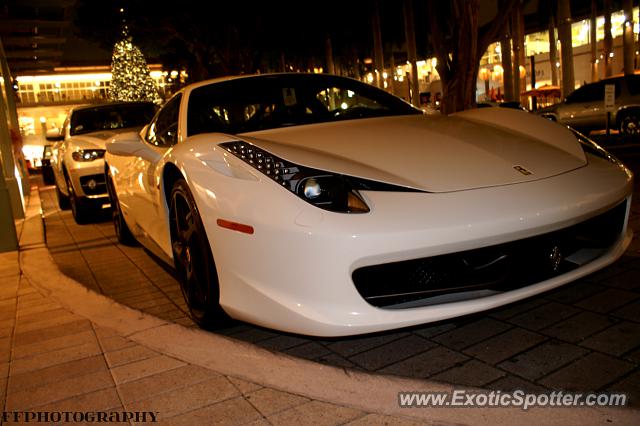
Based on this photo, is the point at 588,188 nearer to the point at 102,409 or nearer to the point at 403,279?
the point at 403,279

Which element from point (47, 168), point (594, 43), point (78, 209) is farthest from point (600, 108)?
point (594, 43)

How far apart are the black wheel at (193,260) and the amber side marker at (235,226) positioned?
0.22 meters

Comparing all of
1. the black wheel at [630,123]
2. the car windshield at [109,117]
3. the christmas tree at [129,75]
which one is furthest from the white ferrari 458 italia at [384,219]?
the christmas tree at [129,75]

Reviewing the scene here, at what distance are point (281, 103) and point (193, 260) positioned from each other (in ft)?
4.48

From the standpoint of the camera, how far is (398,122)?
137 inches

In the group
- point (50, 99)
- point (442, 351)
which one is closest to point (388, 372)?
point (442, 351)

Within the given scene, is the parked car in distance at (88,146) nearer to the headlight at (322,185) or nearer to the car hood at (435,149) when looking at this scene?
the car hood at (435,149)

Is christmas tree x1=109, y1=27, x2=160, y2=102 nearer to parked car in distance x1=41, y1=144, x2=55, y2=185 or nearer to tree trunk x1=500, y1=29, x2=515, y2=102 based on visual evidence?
parked car in distance x1=41, y1=144, x2=55, y2=185

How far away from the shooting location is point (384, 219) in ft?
7.59

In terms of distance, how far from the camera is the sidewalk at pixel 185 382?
6.88ft

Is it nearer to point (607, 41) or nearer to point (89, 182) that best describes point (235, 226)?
point (89, 182)

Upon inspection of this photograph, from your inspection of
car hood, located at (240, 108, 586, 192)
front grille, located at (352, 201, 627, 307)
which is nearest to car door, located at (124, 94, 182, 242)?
car hood, located at (240, 108, 586, 192)

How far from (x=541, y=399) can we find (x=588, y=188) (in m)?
1.10

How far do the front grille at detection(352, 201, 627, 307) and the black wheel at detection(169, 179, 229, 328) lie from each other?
2.93ft
